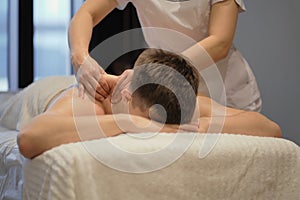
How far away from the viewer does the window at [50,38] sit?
2.87 metres

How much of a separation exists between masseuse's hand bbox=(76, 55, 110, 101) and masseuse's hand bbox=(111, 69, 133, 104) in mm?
39

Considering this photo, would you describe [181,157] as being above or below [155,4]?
below

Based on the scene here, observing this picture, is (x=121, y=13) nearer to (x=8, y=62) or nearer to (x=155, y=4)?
(x=8, y=62)

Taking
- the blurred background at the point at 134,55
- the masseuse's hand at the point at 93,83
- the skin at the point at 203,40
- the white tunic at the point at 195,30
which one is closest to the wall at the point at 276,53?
the blurred background at the point at 134,55

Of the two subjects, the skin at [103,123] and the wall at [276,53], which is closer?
the skin at [103,123]

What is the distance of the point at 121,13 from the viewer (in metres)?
2.96

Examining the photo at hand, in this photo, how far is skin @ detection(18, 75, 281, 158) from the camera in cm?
83

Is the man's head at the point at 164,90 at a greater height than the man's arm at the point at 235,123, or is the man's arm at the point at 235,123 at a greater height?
the man's head at the point at 164,90

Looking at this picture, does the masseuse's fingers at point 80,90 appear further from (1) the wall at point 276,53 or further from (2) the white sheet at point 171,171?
(1) the wall at point 276,53

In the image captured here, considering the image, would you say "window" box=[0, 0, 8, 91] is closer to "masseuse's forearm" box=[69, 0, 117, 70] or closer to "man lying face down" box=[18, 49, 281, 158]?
"masseuse's forearm" box=[69, 0, 117, 70]

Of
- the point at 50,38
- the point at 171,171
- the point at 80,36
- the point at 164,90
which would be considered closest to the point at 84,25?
the point at 80,36

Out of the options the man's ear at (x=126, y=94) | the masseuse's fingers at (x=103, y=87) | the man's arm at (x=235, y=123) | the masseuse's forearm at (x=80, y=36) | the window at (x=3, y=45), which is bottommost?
the window at (x=3, y=45)

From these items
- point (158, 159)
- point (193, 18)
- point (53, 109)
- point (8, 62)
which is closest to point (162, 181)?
point (158, 159)

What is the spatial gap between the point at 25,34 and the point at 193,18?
5.56 ft
